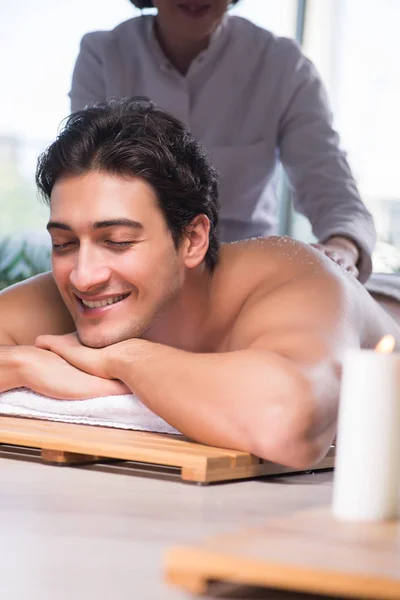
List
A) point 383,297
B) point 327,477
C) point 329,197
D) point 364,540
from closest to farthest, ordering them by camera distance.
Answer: point 364,540, point 327,477, point 383,297, point 329,197

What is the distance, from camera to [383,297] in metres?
2.69

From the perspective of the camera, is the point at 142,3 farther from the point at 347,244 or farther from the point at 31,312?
the point at 31,312

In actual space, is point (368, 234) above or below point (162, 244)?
above

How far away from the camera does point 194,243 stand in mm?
2213

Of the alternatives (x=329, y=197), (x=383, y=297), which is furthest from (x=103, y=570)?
(x=329, y=197)

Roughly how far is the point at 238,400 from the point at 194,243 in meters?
0.65

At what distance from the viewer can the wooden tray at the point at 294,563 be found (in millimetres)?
852

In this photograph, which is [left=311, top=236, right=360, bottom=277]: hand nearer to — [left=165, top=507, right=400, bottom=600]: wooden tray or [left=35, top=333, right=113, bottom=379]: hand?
[left=35, top=333, right=113, bottom=379]: hand

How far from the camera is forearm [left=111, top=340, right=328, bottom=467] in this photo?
1.59 meters

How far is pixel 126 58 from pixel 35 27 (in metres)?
1.61

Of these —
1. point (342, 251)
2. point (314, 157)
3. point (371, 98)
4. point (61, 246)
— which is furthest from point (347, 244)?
point (371, 98)

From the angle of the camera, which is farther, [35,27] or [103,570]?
[35,27]

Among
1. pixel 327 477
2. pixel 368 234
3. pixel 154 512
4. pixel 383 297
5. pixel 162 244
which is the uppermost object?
pixel 368 234

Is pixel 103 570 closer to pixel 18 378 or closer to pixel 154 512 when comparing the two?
pixel 154 512
